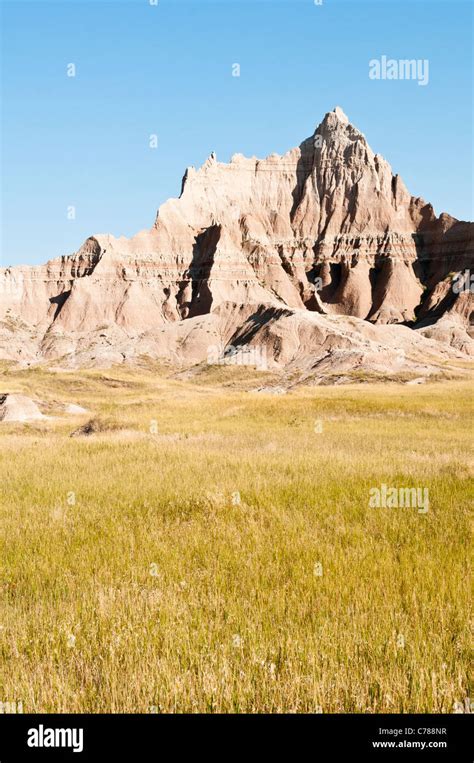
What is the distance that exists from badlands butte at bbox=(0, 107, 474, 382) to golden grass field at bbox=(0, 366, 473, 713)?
7185 centimetres

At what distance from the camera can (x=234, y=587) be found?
220 inches

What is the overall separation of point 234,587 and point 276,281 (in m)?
147

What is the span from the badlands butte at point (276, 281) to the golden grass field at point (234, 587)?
71.9 meters

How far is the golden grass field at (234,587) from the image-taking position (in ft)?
12.6

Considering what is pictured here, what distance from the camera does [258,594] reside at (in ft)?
17.8

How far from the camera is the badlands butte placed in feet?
363
